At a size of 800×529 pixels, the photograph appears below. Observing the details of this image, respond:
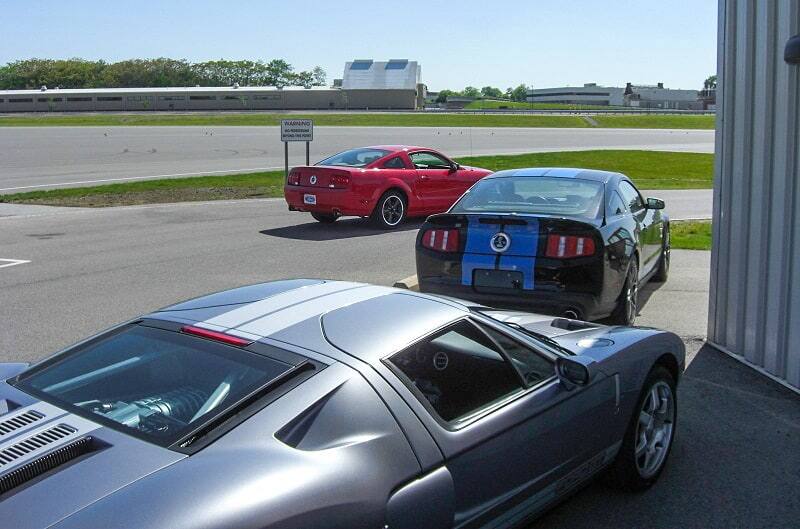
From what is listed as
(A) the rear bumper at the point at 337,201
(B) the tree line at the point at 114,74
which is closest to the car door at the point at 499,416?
(A) the rear bumper at the point at 337,201

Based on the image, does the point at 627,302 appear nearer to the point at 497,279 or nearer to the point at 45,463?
the point at 497,279

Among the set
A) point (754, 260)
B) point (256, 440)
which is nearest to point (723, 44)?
point (754, 260)

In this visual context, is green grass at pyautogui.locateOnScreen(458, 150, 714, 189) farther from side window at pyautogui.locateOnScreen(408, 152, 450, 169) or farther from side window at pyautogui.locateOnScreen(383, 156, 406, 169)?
side window at pyautogui.locateOnScreen(383, 156, 406, 169)

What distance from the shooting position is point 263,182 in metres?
23.1

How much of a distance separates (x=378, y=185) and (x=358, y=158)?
796 mm

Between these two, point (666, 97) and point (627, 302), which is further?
point (666, 97)

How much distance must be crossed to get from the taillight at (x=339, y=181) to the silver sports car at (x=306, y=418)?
34.1 feet

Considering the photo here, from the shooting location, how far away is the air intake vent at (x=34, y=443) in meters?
2.48

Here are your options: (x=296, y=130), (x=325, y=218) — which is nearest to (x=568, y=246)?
(x=325, y=218)

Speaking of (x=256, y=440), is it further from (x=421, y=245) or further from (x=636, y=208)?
(x=636, y=208)

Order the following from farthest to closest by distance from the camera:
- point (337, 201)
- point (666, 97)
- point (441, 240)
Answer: point (666, 97) < point (337, 201) < point (441, 240)

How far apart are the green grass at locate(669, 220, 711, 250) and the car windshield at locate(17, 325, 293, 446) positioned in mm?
10928

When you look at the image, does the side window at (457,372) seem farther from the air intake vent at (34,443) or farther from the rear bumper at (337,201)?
the rear bumper at (337,201)

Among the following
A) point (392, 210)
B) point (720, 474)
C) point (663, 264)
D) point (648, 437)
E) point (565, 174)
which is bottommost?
point (720, 474)
